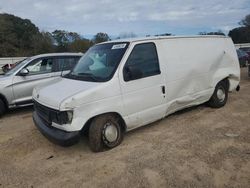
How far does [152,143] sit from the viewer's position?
5074mm

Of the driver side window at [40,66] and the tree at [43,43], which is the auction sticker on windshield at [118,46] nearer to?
the driver side window at [40,66]

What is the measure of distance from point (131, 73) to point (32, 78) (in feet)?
13.5

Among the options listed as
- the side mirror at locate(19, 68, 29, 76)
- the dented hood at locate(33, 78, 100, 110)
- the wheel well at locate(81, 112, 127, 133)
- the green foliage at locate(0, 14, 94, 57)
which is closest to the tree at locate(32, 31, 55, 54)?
the green foliage at locate(0, 14, 94, 57)

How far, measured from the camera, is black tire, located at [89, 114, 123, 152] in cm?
464

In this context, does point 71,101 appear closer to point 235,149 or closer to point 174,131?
point 174,131

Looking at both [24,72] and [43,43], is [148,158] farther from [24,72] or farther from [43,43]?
[43,43]

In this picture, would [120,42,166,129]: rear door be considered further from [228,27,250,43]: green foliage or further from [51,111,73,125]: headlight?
[228,27,250,43]: green foliage

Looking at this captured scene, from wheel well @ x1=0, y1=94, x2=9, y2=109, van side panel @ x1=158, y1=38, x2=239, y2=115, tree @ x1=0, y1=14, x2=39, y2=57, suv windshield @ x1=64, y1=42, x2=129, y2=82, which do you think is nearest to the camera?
suv windshield @ x1=64, y1=42, x2=129, y2=82

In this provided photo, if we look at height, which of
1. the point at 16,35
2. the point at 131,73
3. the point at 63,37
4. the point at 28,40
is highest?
the point at 16,35

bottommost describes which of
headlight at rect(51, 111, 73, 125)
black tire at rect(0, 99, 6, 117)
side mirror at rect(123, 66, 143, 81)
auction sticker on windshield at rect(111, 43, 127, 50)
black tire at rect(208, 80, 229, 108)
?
black tire at rect(208, 80, 229, 108)

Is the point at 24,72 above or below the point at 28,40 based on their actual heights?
below

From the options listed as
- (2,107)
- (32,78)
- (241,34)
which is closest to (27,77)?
(32,78)

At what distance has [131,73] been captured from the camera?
5.06 meters

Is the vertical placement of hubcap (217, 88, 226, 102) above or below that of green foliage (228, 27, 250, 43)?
above
